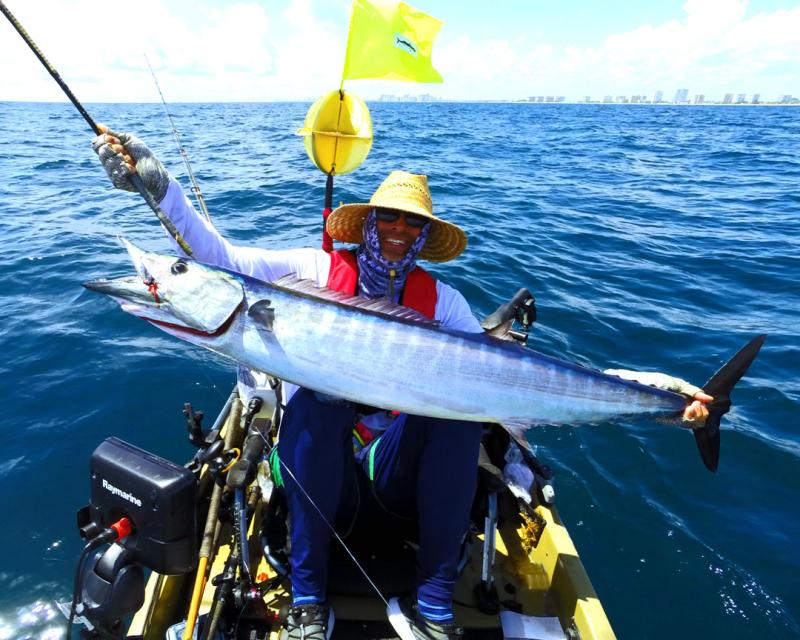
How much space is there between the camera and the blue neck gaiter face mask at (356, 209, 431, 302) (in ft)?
10.4

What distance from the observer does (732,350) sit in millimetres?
7215

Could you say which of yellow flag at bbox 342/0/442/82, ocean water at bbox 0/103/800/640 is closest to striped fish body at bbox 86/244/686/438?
ocean water at bbox 0/103/800/640

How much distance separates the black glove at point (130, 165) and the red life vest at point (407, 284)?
111cm

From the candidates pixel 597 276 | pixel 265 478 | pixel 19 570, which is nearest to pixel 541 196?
pixel 597 276

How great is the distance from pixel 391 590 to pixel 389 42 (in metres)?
4.52

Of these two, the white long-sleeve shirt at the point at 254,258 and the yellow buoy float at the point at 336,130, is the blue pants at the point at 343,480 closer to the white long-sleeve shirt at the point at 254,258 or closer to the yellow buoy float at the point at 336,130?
the white long-sleeve shirt at the point at 254,258

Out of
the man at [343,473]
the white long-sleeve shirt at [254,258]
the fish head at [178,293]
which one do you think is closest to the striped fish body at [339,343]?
the fish head at [178,293]

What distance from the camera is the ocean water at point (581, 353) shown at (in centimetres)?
408

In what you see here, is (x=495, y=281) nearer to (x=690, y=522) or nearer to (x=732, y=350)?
(x=732, y=350)

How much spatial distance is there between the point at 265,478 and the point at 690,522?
3.96 metres

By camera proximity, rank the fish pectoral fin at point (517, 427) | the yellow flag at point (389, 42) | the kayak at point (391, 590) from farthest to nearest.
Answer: the yellow flag at point (389, 42)
the kayak at point (391, 590)
the fish pectoral fin at point (517, 427)

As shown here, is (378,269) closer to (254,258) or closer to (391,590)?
(254,258)

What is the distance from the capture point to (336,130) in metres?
4.98

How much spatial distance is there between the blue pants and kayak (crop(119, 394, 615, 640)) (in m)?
0.29
